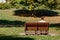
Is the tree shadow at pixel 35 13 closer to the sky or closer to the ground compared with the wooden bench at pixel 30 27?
closer to the ground

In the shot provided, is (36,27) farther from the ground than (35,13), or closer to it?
farther from the ground

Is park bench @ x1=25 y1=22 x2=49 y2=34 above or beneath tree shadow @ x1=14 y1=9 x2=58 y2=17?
above

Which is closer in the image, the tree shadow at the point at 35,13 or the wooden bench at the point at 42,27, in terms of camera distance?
the wooden bench at the point at 42,27

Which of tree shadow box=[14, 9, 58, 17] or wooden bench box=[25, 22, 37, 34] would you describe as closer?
wooden bench box=[25, 22, 37, 34]

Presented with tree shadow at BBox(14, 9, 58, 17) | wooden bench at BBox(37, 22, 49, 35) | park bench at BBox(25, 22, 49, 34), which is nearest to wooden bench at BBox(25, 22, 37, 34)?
park bench at BBox(25, 22, 49, 34)

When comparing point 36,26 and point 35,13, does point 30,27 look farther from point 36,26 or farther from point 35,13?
point 35,13

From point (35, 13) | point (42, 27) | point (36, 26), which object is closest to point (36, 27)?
point (36, 26)

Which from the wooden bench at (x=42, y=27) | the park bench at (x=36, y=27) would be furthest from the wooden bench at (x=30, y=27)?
the wooden bench at (x=42, y=27)

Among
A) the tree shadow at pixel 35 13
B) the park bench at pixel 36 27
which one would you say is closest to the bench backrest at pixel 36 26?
Result: the park bench at pixel 36 27

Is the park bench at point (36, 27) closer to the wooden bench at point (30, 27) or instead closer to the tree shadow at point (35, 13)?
the wooden bench at point (30, 27)

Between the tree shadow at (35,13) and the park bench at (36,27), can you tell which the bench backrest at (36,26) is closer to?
the park bench at (36,27)

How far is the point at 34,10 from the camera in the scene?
113 ft

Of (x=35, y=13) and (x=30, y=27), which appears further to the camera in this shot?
(x=35, y=13)

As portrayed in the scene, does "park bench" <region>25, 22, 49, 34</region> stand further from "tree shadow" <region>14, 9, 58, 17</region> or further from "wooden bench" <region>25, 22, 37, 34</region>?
"tree shadow" <region>14, 9, 58, 17</region>
